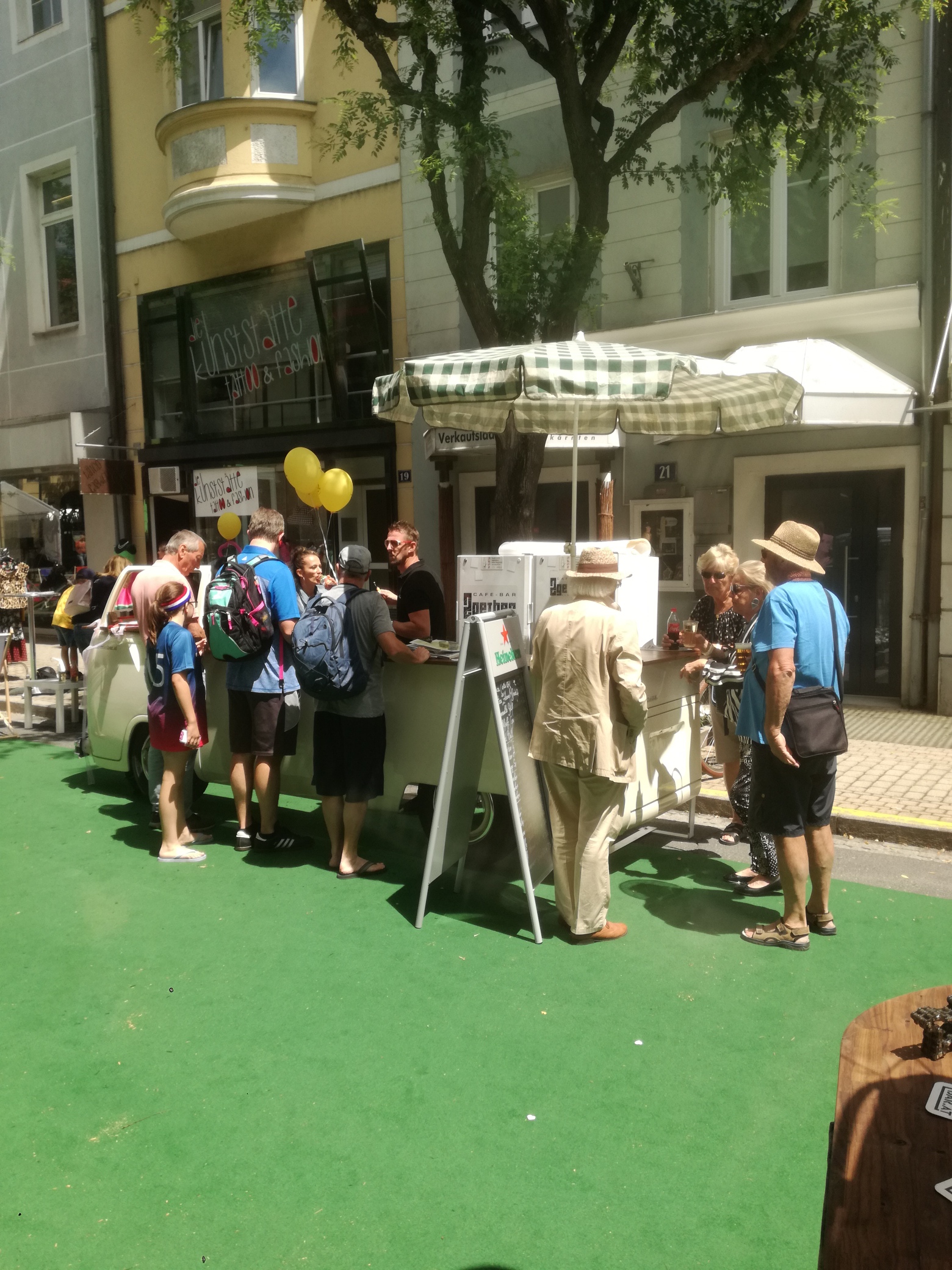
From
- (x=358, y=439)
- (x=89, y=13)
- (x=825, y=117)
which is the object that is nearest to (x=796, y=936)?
(x=825, y=117)

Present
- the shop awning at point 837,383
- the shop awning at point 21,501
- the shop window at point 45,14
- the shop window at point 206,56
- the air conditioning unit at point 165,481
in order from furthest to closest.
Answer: the shop window at point 45,14, the air conditioning unit at point 165,481, the shop window at point 206,56, the shop awning at point 21,501, the shop awning at point 837,383

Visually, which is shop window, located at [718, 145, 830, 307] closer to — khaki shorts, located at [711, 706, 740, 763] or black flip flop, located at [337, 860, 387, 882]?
khaki shorts, located at [711, 706, 740, 763]

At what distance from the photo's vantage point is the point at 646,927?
5000 millimetres

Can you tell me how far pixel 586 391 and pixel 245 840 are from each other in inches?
135

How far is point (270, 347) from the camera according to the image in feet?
51.6

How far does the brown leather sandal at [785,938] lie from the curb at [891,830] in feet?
4.97

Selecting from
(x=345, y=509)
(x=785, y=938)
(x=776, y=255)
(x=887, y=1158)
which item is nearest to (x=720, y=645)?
(x=785, y=938)

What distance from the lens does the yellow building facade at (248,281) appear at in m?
14.3

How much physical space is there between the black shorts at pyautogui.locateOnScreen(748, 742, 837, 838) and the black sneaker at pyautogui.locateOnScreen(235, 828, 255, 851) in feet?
10.5

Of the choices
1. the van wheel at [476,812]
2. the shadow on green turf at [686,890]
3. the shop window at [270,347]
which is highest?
the shop window at [270,347]

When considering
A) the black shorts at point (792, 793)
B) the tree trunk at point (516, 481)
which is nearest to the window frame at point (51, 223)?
the tree trunk at point (516, 481)

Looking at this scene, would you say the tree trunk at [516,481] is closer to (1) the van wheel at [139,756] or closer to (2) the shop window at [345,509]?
(1) the van wheel at [139,756]

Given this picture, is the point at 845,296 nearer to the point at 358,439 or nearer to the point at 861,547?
the point at 861,547

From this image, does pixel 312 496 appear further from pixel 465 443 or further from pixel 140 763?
pixel 140 763
